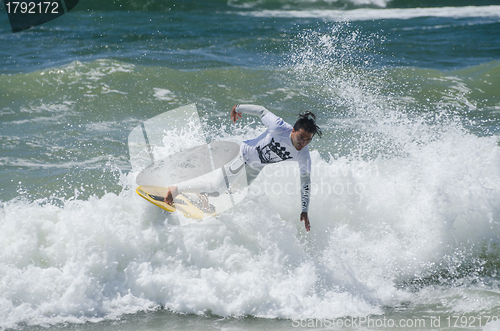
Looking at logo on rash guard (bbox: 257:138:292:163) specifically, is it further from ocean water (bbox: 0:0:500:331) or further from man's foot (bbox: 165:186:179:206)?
man's foot (bbox: 165:186:179:206)

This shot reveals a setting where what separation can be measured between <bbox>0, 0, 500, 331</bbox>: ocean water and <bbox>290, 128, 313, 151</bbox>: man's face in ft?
4.39

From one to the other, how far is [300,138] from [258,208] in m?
1.48

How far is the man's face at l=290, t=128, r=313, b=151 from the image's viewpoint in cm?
407

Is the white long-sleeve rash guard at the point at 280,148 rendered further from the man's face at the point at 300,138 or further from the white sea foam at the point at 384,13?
the white sea foam at the point at 384,13

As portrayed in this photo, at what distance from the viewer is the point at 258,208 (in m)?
5.28

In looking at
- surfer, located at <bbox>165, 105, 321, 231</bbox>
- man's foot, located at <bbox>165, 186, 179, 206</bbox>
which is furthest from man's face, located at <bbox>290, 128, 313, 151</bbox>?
man's foot, located at <bbox>165, 186, 179, 206</bbox>

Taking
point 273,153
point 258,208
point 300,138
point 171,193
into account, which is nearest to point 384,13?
point 258,208

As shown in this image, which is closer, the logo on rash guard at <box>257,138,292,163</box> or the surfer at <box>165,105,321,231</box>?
the surfer at <box>165,105,321,231</box>

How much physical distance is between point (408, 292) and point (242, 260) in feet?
6.41

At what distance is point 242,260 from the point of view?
475 centimetres

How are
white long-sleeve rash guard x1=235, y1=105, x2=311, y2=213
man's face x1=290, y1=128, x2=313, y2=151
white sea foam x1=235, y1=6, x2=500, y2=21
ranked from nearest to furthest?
man's face x1=290, y1=128, x2=313, y2=151
white long-sleeve rash guard x1=235, y1=105, x2=311, y2=213
white sea foam x1=235, y1=6, x2=500, y2=21

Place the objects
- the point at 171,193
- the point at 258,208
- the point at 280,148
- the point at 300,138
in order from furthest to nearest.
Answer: the point at 258,208 → the point at 171,193 → the point at 280,148 → the point at 300,138

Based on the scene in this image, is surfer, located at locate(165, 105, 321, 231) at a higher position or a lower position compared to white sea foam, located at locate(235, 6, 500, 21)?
lower

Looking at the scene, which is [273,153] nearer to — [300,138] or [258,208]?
[300,138]
